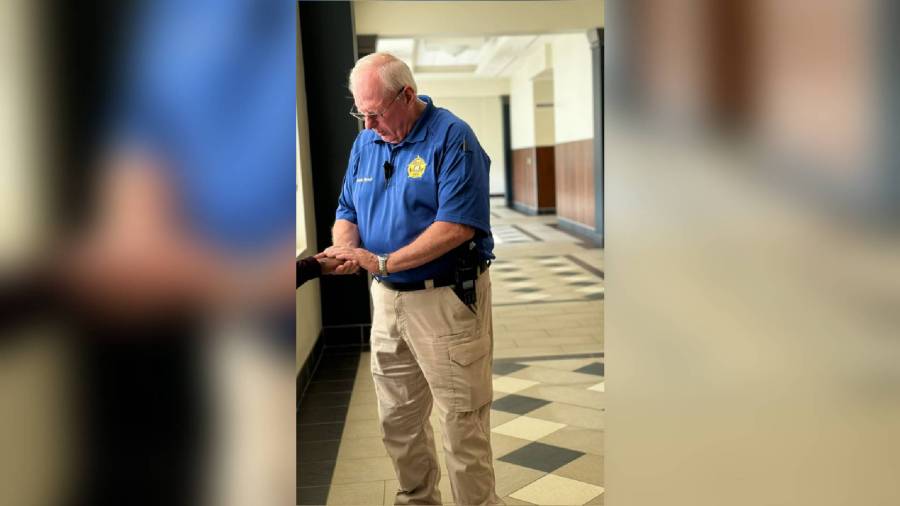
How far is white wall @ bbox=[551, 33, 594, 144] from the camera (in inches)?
309

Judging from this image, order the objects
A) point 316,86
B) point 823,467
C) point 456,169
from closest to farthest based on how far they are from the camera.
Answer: point 823,467
point 456,169
point 316,86

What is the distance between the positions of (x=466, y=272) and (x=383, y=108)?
407 mm

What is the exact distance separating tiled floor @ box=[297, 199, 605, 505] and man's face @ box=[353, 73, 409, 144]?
0.61 m

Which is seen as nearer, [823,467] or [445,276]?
[823,467]

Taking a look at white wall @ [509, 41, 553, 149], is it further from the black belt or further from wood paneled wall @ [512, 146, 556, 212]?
the black belt

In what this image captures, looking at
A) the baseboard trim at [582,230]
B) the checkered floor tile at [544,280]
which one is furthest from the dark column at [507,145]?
the checkered floor tile at [544,280]

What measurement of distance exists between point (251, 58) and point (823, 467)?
0.30 meters

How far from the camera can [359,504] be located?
71.4 inches

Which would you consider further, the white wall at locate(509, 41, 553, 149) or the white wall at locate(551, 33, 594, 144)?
the white wall at locate(509, 41, 553, 149)

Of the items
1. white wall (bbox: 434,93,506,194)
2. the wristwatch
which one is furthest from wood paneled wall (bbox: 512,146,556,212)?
the wristwatch

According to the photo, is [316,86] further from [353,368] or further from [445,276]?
[353,368]

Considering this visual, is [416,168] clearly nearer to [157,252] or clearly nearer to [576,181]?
[157,252]

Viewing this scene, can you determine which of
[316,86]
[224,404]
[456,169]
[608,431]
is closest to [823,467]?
[608,431]

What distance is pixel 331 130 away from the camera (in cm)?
227
